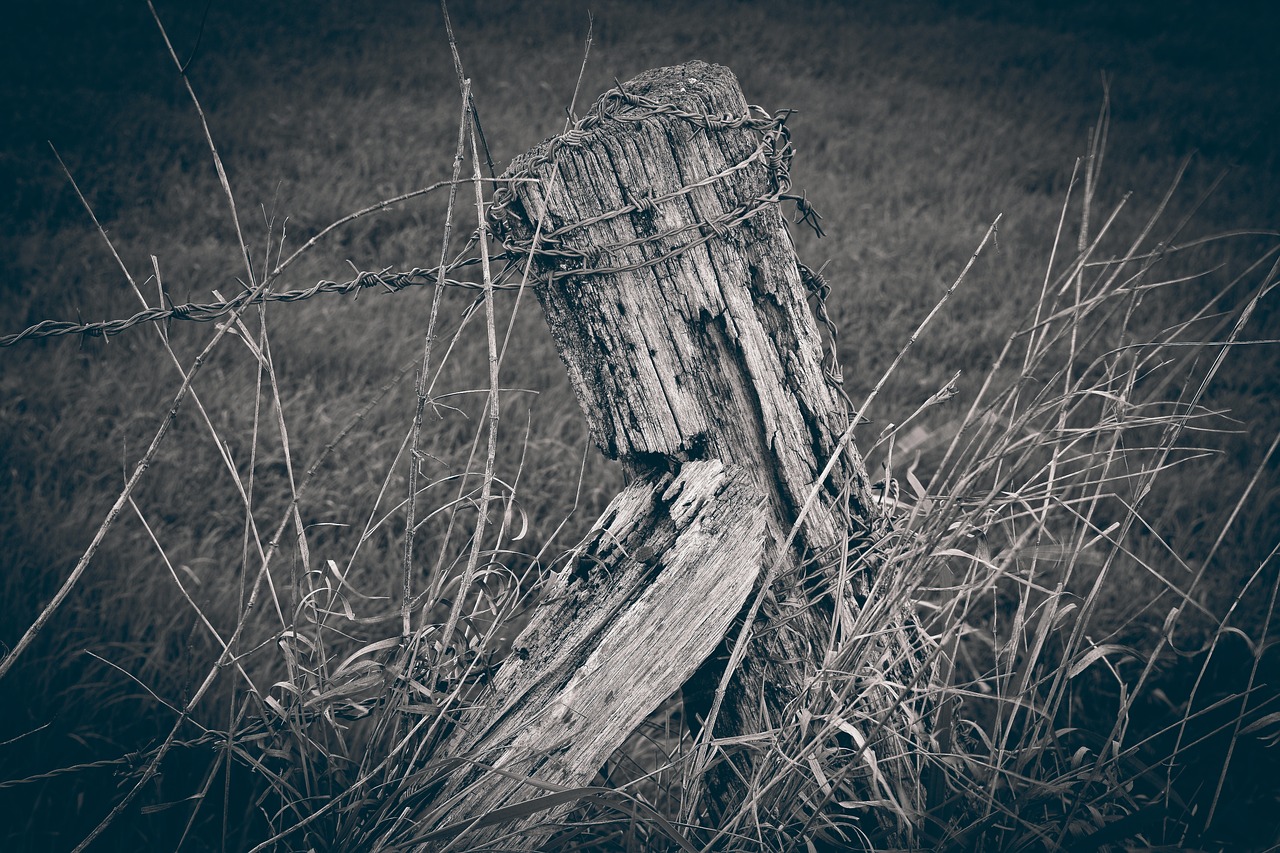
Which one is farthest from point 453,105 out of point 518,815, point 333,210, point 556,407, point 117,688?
point 518,815

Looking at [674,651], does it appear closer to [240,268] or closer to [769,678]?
[769,678]

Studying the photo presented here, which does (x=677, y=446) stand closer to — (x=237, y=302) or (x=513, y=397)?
(x=237, y=302)

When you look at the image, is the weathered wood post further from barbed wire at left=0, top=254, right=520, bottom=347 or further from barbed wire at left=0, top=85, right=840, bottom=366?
barbed wire at left=0, top=254, right=520, bottom=347

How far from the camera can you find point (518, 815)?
1006 mm

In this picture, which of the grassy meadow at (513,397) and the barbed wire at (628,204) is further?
the grassy meadow at (513,397)

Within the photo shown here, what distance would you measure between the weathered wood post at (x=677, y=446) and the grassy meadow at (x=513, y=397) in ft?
0.46

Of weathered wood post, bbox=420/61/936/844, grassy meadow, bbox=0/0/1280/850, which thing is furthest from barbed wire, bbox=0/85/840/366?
grassy meadow, bbox=0/0/1280/850

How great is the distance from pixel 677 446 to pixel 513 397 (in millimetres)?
2378

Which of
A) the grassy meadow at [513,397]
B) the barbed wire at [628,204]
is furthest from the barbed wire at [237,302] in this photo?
the grassy meadow at [513,397]

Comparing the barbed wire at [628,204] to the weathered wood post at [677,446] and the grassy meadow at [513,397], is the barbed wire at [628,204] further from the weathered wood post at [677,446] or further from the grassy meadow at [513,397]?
the grassy meadow at [513,397]

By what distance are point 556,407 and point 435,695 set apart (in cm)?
245

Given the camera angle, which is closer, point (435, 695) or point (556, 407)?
point (435, 695)

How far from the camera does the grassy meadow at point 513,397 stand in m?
1.29

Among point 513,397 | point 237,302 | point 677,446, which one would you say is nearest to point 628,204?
point 677,446
